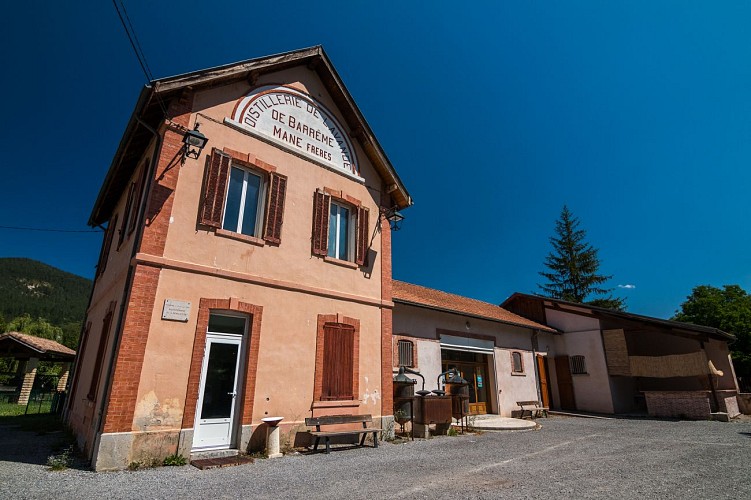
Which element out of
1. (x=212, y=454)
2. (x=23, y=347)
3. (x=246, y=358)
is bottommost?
(x=212, y=454)

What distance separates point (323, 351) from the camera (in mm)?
8586

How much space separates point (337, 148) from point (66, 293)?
122 m

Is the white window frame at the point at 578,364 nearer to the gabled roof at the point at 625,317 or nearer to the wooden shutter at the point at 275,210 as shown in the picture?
the gabled roof at the point at 625,317

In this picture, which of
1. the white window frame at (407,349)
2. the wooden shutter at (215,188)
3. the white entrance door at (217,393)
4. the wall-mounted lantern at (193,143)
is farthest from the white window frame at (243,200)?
the white window frame at (407,349)

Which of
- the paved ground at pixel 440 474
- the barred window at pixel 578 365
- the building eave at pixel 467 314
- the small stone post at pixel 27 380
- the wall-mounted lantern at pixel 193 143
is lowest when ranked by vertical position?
the paved ground at pixel 440 474

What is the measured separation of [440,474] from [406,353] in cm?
631

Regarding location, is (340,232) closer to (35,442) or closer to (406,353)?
(406,353)

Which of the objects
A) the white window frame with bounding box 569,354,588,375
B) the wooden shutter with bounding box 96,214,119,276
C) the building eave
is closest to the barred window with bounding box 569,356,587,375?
the white window frame with bounding box 569,354,588,375

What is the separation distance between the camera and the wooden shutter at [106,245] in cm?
1096

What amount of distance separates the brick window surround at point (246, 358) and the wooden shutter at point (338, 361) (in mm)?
1633

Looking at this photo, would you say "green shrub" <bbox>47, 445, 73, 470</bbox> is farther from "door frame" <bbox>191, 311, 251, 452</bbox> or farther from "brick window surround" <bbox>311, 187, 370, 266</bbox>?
"brick window surround" <bbox>311, 187, 370, 266</bbox>

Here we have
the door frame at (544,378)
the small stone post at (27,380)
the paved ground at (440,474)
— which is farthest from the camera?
the door frame at (544,378)

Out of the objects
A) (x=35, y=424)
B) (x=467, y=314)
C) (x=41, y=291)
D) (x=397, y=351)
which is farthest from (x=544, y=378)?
(x=41, y=291)

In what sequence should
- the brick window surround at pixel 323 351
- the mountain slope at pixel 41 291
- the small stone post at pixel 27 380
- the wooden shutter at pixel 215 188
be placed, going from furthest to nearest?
the mountain slope at pixel 41 291 < the small stone post at pixel 27 380 < the brick window surround at pixel 323 351 < the wooden shutter at pixel 215 188
